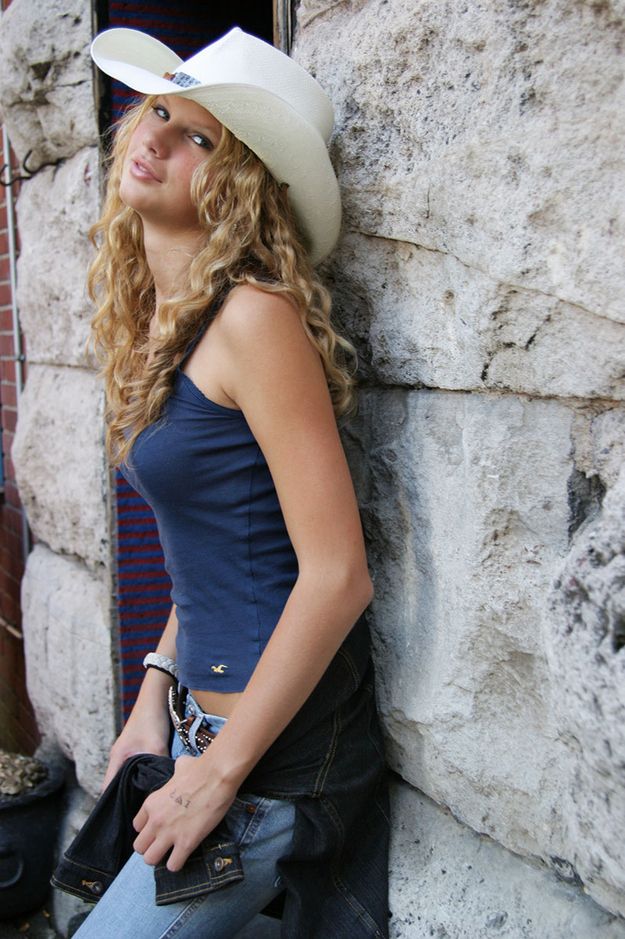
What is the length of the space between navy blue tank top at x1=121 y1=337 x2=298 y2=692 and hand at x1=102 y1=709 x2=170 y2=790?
31cm

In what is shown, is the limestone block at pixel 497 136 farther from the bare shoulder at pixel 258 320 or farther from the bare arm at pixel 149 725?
the bare arm at pixel 149 725

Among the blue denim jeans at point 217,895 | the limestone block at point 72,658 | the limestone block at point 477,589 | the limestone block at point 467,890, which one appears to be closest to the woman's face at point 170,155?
the limestone block at point 477,589

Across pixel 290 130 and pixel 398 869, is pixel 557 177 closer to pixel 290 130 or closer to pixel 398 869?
pixel 290 130

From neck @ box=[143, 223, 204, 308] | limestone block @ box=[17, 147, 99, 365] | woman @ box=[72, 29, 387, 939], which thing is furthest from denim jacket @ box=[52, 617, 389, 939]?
limestone block @ box=[17, 147, 99, 365]

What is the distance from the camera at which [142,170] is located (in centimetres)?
163

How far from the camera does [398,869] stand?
1660mm

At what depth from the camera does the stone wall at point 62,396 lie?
255 cm

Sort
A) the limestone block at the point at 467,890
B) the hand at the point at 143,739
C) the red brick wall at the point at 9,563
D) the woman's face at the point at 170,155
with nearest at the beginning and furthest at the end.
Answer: the limestone block at the point at 467,890, the woman's face at the point at 170,155, the hand at the point at 143,739, the red brick wall at the point at 9,563

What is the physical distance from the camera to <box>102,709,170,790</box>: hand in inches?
74.8

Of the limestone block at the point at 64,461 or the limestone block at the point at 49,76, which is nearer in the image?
the limestone block at the point at 49,76

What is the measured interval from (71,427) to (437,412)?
146 centimetres

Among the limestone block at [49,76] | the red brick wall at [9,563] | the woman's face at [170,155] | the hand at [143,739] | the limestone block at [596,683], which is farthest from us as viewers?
the red brick wall at [9,563]

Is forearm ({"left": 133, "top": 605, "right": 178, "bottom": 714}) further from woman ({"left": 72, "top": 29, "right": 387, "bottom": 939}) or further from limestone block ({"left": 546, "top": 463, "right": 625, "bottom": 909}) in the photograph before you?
limestone block ({"left": 546, "top": 463, "right": 625, "bottom": 909})

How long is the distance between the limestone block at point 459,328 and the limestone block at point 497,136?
25 millimetres
